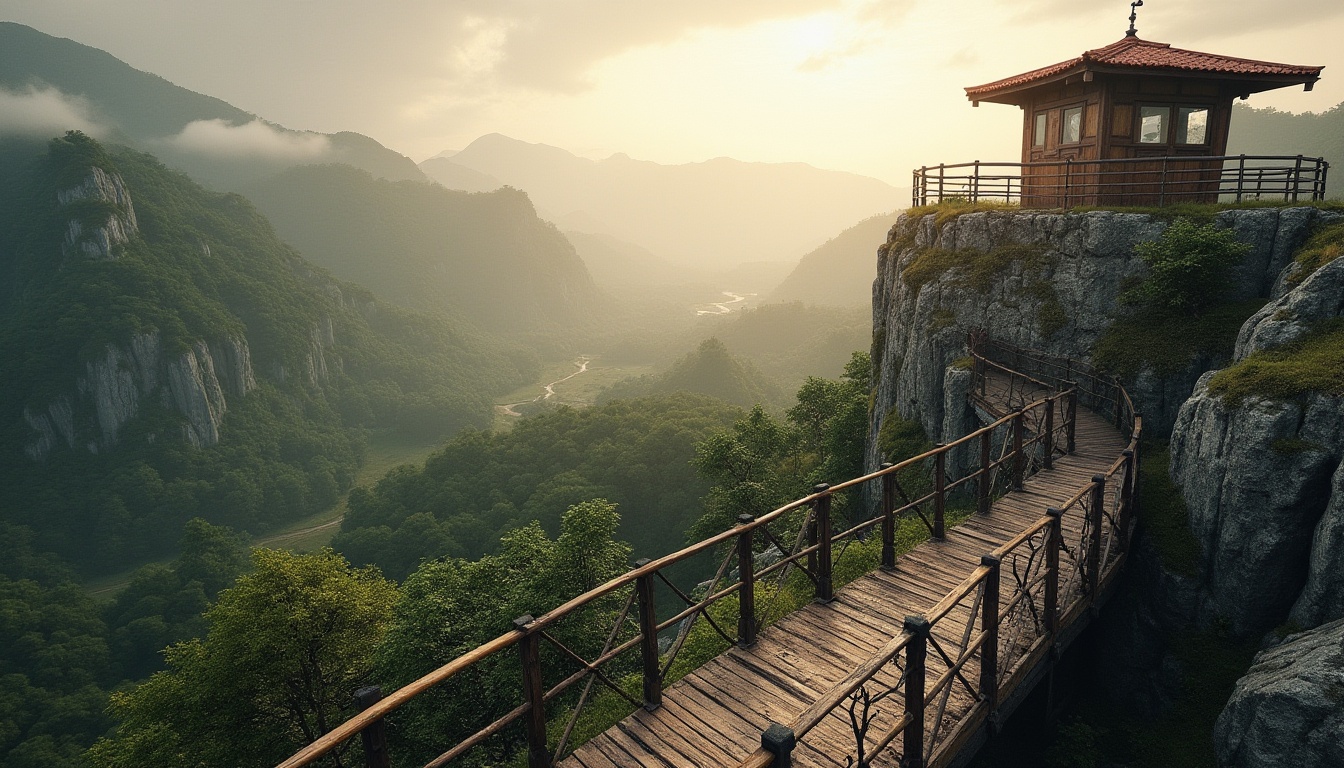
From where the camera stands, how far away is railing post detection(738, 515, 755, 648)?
20.5 feet

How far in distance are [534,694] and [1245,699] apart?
26.6ft

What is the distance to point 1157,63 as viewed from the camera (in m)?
17.3

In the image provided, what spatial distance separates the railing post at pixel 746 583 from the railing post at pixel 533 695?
215cm

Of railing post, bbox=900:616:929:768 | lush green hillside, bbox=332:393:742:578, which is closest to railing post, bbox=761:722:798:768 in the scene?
railing post, bbox=900:616:929:768

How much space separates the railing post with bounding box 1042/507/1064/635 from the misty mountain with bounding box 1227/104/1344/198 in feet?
342

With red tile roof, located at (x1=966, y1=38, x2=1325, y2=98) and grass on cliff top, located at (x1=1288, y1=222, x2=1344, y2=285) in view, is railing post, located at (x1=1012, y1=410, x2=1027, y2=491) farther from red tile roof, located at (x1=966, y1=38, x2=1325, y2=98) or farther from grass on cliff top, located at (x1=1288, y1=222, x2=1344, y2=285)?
red tile roof, located at (x1=966, y1=38, x2=1325, y2=98)

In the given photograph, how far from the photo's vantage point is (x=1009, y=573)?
8172 mm

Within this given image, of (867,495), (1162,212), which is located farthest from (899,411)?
(1162,212)

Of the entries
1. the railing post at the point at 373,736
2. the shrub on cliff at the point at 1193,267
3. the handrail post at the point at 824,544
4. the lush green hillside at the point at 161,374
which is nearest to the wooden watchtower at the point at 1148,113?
the shrub on cliff at the point at 1193,267

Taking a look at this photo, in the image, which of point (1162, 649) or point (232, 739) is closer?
point (1162, 649)

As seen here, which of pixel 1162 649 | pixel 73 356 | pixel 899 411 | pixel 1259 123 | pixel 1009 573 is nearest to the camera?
pixel 1009 573

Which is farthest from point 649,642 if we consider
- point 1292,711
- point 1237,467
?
point 1237,467

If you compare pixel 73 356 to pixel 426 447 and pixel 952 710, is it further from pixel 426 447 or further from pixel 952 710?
pixel 952 710

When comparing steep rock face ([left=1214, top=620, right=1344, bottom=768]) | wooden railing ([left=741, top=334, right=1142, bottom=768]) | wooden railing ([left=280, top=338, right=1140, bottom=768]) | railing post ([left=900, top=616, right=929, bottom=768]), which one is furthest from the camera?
steep rock face ([left=1214, top=620, right=1344, bottom=768])
